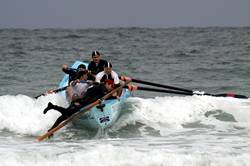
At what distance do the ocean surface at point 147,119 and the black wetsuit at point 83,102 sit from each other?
1.75 feet

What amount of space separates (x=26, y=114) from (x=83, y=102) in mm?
3116

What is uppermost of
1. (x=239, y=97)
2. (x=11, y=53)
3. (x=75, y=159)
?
(x=11, y=53)

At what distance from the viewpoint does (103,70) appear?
13383 mm

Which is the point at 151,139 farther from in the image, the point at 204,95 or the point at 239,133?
the point at 204,95

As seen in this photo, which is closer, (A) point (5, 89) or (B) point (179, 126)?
(B) point (179, 126)

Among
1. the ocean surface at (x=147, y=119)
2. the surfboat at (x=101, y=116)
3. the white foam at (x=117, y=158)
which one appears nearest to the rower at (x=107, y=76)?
the surfboat at (x=101, y=116)

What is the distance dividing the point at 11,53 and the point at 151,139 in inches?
782

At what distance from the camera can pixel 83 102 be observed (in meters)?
12.0

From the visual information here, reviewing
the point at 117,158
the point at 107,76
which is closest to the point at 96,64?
the point at 107,76

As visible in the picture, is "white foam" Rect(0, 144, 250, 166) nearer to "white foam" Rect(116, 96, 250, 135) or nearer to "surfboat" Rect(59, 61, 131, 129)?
"surfboat" Rect(59, 61, 131, 129)

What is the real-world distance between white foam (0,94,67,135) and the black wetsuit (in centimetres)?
171

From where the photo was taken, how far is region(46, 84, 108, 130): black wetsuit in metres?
11.7

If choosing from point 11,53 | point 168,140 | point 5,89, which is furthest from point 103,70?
point 11,53

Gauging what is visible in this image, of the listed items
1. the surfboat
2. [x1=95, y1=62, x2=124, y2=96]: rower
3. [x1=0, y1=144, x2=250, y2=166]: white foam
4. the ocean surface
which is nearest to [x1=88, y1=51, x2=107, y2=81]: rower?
[x1=95, y1=62, x2=124, y2=96]: rower
